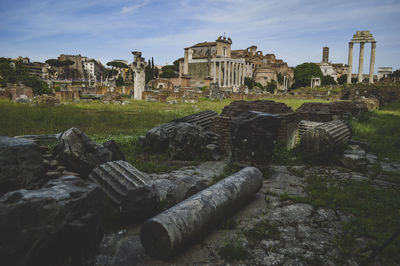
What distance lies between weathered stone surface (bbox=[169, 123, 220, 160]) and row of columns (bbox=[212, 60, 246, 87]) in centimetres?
4760

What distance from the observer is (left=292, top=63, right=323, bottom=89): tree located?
72.8 meters

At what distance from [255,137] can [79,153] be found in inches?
128

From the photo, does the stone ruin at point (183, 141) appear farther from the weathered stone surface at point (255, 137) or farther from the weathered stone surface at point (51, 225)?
the weathered stone surface at point (51, 225)

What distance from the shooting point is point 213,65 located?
180ft

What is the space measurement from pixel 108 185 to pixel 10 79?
49.5m

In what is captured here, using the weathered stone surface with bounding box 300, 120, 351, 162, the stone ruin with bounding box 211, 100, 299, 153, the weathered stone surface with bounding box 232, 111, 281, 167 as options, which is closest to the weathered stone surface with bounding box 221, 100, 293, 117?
the stone ruin with bounding box 211, 100, 299, 153

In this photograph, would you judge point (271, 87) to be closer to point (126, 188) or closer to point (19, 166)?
point (126, 188)

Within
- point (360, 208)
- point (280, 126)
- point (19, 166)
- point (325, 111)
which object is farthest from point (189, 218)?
point (325, 111)

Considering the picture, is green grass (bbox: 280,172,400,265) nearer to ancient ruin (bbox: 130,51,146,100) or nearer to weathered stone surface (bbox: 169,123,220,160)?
weathered stone surface (bbox: 169,123,220,160)

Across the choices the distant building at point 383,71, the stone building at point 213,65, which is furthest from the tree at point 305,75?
the distant building at point 383,71

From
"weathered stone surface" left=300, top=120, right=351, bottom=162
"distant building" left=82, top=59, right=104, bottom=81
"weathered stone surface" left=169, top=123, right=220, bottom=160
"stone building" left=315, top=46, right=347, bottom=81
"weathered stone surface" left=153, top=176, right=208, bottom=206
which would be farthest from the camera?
"distant building" left=82, top=59, right=104, bottom=81

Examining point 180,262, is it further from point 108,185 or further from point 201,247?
point 108,185

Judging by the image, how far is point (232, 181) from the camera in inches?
149

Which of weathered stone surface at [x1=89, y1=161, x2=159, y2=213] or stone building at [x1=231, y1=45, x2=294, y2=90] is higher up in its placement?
stone building at [x1=231, y1=45, x2=294, y2=90]
